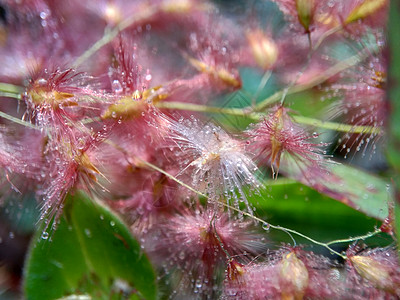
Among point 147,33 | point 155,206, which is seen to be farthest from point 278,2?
point 155,206

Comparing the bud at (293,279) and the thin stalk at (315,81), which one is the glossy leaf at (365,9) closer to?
the thin stalk at (315,81)

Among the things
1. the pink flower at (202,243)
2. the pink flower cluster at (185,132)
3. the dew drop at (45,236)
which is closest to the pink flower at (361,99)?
the pink flower cluster at (185,132)

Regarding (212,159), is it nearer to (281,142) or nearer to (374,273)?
(281,142)

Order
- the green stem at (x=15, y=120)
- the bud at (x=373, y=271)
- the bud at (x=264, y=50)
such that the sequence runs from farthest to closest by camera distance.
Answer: the bud at (x=264, y=50) → the green stem at (x=15, y=120) → the bud at (x=373, y=271)

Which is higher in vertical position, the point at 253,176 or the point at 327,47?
the point at 327,47

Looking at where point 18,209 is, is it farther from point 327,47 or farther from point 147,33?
point 327,47

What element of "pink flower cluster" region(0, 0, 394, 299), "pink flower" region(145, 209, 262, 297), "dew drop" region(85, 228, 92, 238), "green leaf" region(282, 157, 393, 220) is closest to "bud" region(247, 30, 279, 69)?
"pink flower cluster" region(0, 0, 394, 299)
